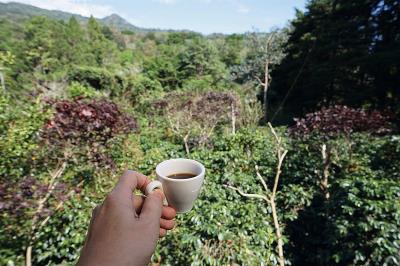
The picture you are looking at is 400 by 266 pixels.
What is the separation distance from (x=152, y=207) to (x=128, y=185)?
122 millimetres

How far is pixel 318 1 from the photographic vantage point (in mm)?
13602

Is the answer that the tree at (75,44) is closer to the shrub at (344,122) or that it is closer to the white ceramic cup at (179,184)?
the shrub at (344,122)

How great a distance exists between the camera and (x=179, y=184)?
1047 millimetres

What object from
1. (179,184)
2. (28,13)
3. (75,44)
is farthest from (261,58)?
(28,13)

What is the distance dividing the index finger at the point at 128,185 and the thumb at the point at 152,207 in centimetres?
6

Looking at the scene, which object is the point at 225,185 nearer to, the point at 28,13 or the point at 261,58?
the point at 261,58

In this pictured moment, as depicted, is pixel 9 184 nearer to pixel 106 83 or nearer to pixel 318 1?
pixel 106 83

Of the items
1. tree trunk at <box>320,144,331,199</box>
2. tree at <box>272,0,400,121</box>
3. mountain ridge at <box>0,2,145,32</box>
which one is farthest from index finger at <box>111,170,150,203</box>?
mountain ridge at <box>0,2,145,32</box>

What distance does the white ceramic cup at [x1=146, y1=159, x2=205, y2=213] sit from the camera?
1.04 metres

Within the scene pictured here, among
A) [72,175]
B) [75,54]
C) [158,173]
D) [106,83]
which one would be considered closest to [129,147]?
[72,175]

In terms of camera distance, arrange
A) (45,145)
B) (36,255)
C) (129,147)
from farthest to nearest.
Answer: (129,147) < (45,145) < (36,255)

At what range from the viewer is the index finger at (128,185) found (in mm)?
849

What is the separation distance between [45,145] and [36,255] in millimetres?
1520

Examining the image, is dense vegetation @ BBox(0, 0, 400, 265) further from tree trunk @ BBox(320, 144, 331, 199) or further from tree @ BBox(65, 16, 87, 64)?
tree @ BBox(65, 16, 87, 64)
